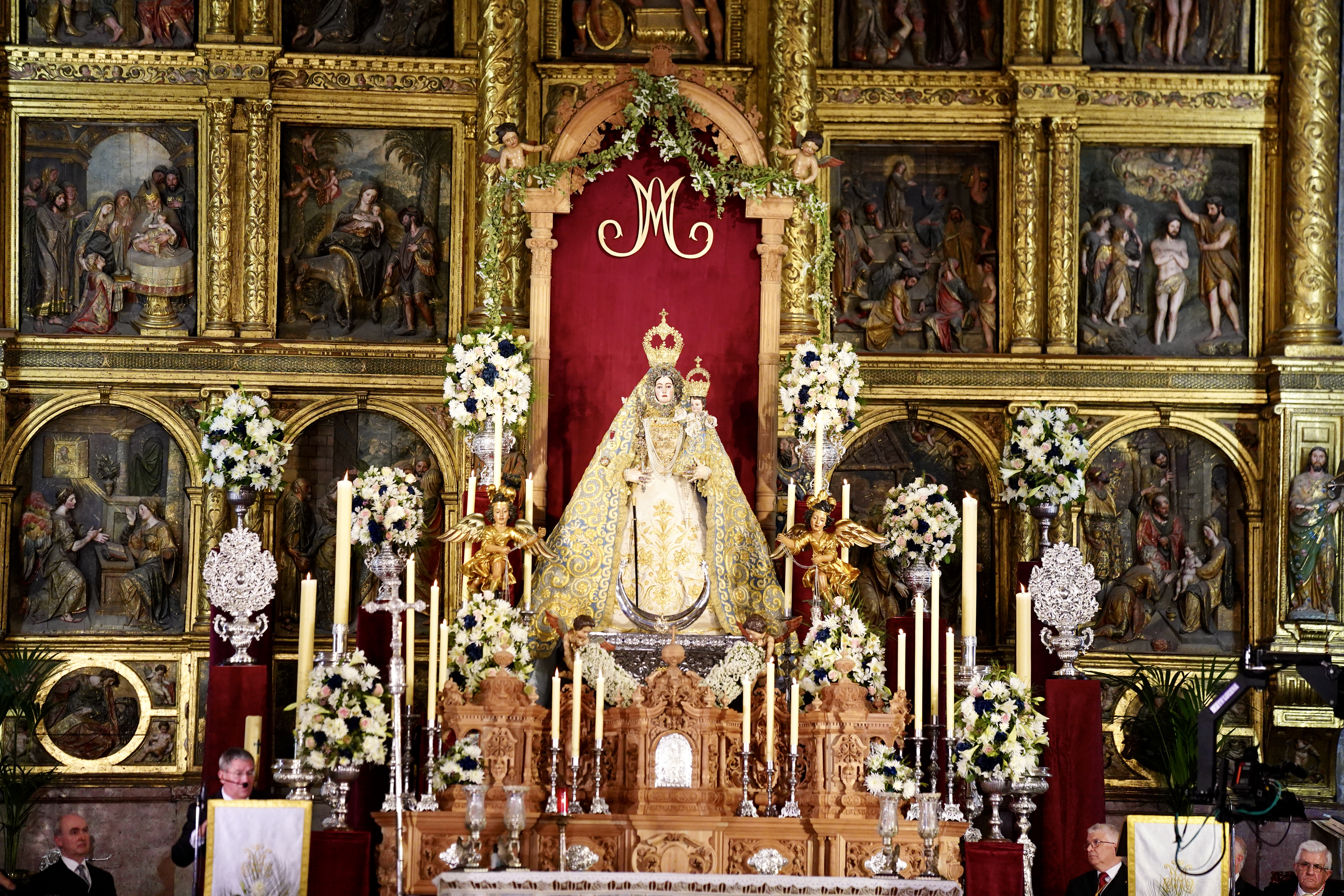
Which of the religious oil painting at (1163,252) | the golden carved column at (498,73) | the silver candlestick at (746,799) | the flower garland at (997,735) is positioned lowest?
the silver candlestick at (746,799)

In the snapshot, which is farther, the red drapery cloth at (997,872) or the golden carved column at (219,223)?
the golden carved column at (219,223)

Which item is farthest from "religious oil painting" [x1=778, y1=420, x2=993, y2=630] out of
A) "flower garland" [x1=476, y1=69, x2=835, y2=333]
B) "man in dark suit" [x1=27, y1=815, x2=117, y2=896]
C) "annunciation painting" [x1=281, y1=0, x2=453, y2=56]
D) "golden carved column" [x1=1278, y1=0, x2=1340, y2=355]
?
"man in dark suit" [x1=27, y1=815, x2=117, y2=896]

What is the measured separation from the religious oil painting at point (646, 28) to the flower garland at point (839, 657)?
6.02m

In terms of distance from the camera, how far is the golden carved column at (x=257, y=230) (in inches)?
596

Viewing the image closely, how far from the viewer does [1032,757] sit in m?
10.2

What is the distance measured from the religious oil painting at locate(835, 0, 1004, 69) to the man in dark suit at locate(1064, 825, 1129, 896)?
7.67m

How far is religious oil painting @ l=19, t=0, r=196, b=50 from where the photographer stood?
15.4 meters

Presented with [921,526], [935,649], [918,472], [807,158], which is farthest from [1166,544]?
[935,649]

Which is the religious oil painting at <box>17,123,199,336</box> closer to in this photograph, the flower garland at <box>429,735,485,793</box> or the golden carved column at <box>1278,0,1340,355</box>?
the flower garland at <box>429,735,485,793</box>

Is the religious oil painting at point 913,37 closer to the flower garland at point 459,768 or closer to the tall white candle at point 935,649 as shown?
the tall white candle at point 935,649

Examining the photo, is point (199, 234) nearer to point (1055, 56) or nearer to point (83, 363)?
point (83, 363)

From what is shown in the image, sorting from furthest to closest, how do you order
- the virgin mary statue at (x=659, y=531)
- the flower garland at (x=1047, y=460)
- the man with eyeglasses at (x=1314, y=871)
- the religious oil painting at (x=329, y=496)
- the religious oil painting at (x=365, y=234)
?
the religious oil painting at (x=365, y=234)
the religious oil painting at (x=329, y=496)
the flower garland at (x=1047, y=460)
the virgin mary statue at (x=659, y=531)
the man with eyeglasses at (x=1314, y=871)

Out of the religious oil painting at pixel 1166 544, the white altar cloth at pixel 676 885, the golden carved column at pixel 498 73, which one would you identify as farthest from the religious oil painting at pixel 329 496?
the white altar cloth at pixel 676 885

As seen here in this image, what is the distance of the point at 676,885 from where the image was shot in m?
9.13
